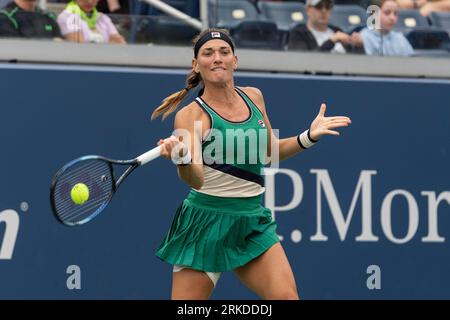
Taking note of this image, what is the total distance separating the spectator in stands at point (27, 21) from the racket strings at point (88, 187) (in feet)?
7.28

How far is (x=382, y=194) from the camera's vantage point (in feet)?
29.6

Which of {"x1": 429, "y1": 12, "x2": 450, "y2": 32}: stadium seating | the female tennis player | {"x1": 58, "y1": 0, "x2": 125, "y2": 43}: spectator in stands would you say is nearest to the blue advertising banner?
{"x1": 58, "y1": 0, "x2": 125, "y2": 43}: spectator in stands

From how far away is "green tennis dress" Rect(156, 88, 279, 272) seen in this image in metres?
6.44

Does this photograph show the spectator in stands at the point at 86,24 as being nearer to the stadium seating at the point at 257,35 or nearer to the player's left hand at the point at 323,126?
the stadium seating at the point at 257,35

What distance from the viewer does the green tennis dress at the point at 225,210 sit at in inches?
253

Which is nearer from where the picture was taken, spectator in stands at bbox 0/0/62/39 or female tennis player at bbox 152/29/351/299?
female tennis player at bbox 152/29/351/299

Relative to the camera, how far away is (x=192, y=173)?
20.2 ft

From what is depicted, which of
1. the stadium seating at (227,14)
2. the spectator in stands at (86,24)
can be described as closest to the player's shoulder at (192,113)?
the spectator in stands at (86,24)

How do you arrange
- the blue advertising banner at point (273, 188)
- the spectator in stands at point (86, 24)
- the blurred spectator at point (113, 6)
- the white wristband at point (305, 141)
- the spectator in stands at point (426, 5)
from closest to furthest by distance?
the white wristband at point (305, 141), the blue advertising banner at point (273, 188), the spectator in stands at point (86, 24), the blurred spectator at point (113, 6), the spectator in stands at point (426, 5)

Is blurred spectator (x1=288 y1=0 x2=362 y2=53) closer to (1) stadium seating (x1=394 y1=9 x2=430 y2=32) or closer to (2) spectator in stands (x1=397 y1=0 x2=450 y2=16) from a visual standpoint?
(1) stadium seating (x1=394 y1=9 x2=430 y2=32)

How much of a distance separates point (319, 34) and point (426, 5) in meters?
1.05

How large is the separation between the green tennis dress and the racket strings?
477mm

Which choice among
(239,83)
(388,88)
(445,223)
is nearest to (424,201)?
(445,223)

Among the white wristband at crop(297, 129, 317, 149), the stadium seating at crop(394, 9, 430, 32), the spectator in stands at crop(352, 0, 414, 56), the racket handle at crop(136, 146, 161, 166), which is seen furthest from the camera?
the stadium seating at crop(394, 9, 430, 32)
